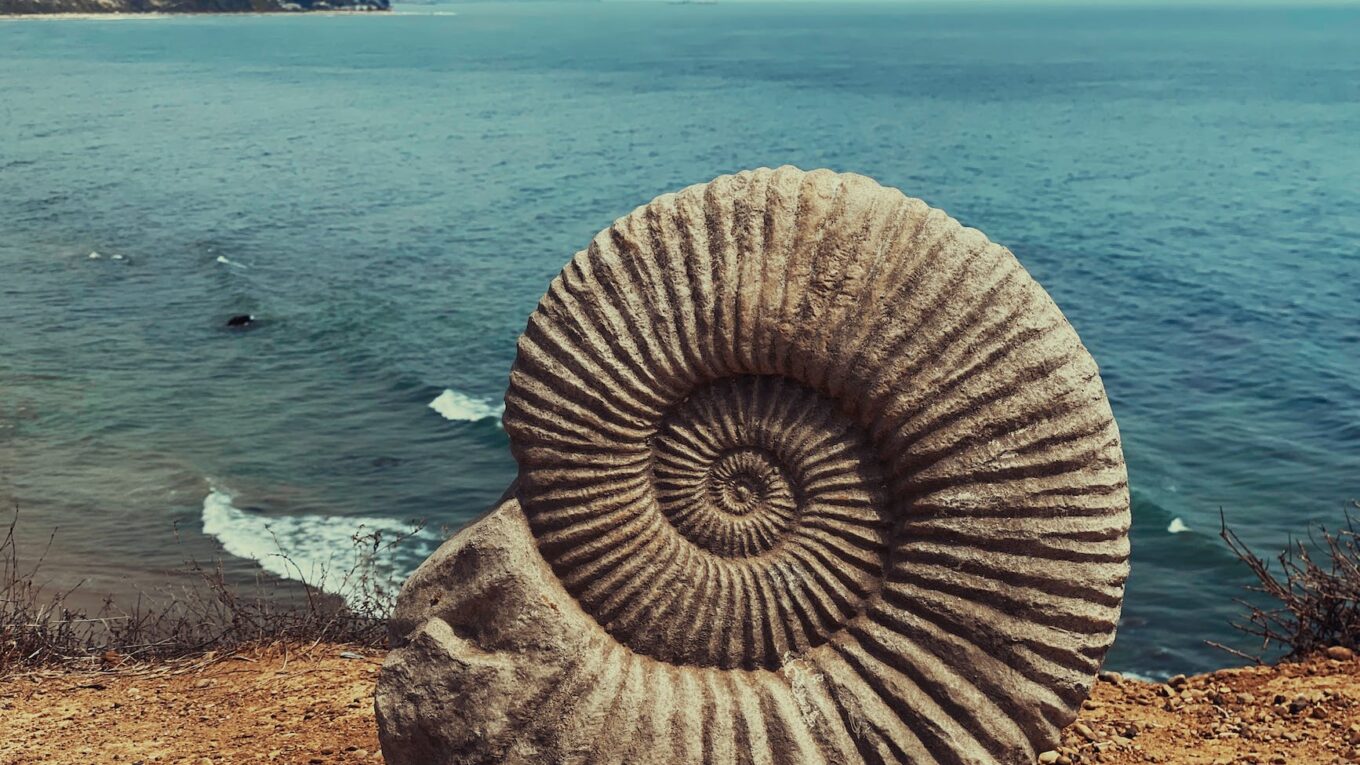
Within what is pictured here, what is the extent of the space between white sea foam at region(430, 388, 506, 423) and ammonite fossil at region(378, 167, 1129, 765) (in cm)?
1436

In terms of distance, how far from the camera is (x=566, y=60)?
100375mm

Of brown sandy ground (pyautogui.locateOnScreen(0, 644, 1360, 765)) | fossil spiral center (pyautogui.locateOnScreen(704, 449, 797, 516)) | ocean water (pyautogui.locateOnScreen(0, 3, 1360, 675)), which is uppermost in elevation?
fossil spiral center (pyautogui.locateOnScreen(704, 449, 797, 516))

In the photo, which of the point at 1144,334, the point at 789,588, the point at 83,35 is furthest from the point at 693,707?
the point at 83,35

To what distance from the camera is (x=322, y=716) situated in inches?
336

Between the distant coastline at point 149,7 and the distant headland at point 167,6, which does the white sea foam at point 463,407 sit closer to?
the distant coastline at point 149,7

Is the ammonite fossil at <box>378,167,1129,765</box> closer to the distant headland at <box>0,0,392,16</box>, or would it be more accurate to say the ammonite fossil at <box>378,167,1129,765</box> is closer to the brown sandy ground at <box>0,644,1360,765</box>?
the brown sandy ground at <box>0,644,1360,765</box>

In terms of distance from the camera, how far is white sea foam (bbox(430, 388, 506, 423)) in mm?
20750

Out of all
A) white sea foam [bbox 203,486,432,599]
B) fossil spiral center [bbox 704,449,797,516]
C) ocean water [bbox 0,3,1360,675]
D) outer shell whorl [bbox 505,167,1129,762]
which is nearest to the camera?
outer shell whorl [bbox 505,167,1129,762]

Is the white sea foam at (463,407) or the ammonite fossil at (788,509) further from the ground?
the ammonite fossil at (788,509)

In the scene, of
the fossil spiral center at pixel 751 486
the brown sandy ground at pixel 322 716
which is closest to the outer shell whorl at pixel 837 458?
the fossil spiral center at pixel 751 486

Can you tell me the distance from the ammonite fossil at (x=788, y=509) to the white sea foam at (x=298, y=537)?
8915 millimetres

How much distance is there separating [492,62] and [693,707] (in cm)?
9447

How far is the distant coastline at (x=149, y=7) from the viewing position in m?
131

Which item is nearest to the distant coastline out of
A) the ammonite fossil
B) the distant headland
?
the distant headland
